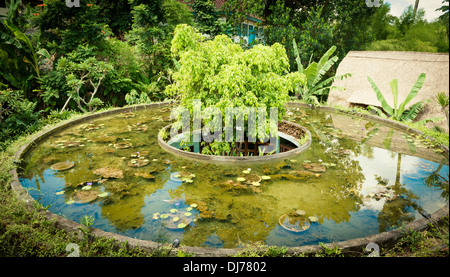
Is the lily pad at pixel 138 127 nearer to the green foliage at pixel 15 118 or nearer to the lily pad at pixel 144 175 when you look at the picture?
the green foliage at pixel 15 118

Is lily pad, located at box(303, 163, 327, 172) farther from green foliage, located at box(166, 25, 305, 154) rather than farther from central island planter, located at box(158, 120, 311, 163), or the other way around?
green foliage, located at box(166, 25, 305, 154)

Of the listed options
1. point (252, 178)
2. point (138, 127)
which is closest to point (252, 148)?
point (252, 178)

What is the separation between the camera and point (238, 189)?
441 centimetres

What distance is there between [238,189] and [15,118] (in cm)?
617

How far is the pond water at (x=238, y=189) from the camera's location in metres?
3.51

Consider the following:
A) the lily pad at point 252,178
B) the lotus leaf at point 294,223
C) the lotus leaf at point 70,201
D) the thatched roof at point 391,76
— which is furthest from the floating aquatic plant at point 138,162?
the thatched roof at point 391,76

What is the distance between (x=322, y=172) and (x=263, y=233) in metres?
2.20

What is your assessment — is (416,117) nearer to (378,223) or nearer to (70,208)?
(378,223)

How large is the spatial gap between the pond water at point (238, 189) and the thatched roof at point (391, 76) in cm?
246

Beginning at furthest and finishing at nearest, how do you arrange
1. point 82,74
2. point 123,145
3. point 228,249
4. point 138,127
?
point 82,74 → point 138,127 → point 123,145 → point 228,249

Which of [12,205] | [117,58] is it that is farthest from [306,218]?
[117,58]

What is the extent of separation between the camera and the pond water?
11.5 feet

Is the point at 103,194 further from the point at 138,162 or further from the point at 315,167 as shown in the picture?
the point at 315,167

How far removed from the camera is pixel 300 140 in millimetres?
6805
